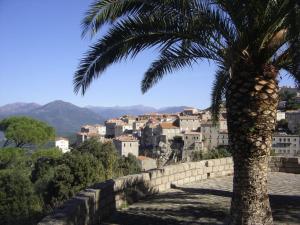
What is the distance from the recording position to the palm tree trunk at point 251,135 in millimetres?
6004

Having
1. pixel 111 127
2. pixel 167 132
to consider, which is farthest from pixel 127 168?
pixel 111 127

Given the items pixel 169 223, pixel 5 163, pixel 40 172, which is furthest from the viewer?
pixel 5 163

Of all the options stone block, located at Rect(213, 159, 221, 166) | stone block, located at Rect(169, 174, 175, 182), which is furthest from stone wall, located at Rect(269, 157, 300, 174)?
stone block, located at Rect(169, 174, 175, 182)

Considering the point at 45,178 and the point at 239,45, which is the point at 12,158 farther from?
the point at 239,45

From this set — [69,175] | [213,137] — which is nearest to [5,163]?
[69,175]

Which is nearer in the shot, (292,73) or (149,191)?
(292,73)

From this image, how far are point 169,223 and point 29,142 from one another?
42.2 metres

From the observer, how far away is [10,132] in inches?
1801

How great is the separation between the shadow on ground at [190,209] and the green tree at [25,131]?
3797cm

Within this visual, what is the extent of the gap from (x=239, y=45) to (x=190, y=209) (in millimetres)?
3469

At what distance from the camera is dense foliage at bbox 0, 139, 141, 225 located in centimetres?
1330

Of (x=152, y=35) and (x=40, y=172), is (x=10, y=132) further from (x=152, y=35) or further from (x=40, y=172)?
(x=152, y=35)

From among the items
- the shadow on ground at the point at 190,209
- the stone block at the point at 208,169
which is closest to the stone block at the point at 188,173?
the stone block at the point at 208,169

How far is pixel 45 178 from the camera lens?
102 feet
